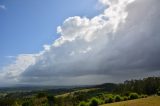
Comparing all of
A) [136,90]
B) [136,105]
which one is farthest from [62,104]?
[136,105]

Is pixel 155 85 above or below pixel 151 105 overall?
above

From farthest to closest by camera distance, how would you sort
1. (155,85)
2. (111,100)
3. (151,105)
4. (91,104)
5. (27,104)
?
(155,85), (27,104), (111,100), (91,104), (151,105)

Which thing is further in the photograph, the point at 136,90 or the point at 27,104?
the point at 136,90

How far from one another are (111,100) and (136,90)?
5758 cm

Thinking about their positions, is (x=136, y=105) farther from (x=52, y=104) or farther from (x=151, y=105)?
(x=52, y=104)

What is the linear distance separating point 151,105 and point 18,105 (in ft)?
262

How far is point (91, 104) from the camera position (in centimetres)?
11488

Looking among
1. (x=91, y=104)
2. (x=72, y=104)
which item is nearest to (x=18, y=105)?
(x=72, y=104)

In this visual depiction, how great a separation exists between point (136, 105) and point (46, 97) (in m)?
74.9

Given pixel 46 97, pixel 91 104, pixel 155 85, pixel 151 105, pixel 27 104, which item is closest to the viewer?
pixel 151 105

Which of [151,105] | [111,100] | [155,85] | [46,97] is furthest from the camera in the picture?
[155,85]

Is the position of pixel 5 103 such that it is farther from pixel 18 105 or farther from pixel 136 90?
pixel 136 90

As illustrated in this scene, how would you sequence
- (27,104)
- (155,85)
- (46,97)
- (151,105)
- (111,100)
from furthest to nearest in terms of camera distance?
(155,85), (46,97), (27,104), (111,100), (151,105)

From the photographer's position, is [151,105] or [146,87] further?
[146,87]
